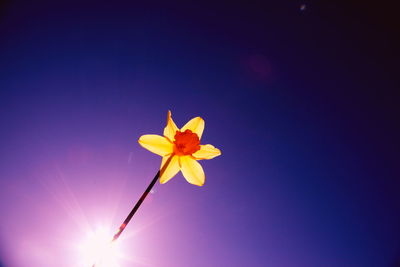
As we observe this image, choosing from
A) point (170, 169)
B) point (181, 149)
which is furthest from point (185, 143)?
point (170, 169)

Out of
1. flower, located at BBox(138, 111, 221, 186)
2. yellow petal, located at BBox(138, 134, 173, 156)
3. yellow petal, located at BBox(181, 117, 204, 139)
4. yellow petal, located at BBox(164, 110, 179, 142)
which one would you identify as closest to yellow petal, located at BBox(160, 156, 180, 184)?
flower, located at BBox(138, 111, 221, 186)

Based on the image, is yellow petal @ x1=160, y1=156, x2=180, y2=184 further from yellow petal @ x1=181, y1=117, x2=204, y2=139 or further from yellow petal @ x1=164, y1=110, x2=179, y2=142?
yellow petal @ x1=181, y1=117, x2=204, y2=139

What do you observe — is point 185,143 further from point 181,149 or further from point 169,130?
point 169,130

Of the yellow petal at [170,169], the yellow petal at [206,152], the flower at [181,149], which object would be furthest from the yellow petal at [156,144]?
the yellow petal at [206,152]

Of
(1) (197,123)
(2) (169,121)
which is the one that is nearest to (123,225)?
(2) (169,121)

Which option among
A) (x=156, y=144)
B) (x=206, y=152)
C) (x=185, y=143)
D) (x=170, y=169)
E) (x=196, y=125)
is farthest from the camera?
(x=196, y=125)

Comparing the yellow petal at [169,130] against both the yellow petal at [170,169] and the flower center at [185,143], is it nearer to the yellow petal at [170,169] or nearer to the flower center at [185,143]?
the flower center at [185,143]
